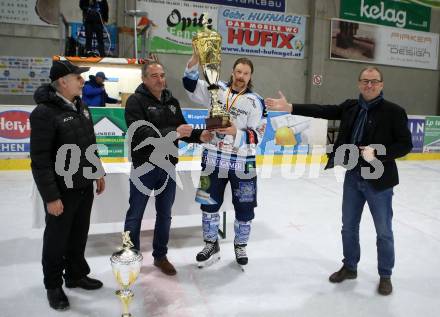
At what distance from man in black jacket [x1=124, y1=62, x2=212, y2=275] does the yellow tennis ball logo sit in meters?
5.21

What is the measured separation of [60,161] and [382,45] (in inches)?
490

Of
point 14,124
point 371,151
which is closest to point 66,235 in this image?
point 371,151

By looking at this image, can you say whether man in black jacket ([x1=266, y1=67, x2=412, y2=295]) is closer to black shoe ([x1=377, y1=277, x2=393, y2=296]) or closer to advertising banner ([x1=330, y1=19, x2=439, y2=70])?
black shoe ([x1=377, y1=277, x2=393, y2=296])

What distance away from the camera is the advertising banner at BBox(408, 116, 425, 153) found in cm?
888

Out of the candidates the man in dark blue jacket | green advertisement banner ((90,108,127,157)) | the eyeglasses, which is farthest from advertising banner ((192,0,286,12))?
the eyeglasses

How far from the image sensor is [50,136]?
236 centimetres

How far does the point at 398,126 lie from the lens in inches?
106

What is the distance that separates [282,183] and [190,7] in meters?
6.05

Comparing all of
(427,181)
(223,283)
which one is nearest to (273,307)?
(223,283)

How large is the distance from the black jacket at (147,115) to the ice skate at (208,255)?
0.86 metres

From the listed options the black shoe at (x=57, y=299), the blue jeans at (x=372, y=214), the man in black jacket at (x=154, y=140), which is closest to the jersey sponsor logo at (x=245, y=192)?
the man in black jacket at (x=154, y=140)

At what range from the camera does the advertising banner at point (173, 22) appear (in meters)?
10.3

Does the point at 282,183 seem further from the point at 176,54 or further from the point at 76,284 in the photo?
the point at 176,54

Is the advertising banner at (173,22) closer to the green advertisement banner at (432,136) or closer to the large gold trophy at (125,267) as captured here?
the green advertisement banner at (432,136)
